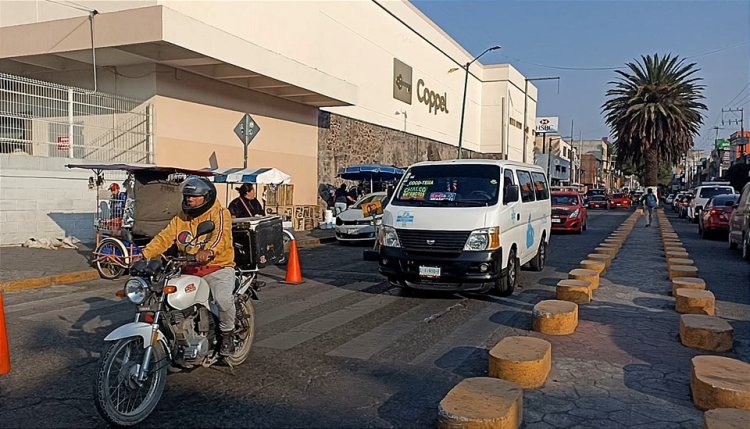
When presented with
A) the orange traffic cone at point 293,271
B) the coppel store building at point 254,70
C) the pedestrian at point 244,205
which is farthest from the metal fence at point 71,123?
the orange traffic cone at point 293,271

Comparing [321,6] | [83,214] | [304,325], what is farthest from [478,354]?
[321,6]

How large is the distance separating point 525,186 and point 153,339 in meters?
8.13

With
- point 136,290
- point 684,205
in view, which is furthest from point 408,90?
point 136,290

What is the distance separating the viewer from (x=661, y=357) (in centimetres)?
637

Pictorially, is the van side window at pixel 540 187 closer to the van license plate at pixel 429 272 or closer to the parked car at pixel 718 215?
the van license plate at pixel 429 272

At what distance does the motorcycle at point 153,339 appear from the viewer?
4.36 meters

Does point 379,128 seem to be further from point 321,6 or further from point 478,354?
point 478,354

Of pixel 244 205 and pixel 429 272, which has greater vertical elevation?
pixel 244 205

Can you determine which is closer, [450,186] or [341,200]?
[450,186]

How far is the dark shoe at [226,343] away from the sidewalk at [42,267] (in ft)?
21.9

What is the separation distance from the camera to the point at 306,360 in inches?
244

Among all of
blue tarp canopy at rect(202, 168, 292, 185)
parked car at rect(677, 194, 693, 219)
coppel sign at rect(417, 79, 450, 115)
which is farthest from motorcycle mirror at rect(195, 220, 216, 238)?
parked car at rect(677, 194, 693, 219)

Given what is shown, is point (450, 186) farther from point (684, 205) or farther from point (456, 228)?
point (684, 205)

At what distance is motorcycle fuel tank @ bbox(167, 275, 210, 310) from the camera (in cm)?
473
